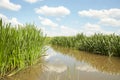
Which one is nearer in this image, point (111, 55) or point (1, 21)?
point (1, 21)

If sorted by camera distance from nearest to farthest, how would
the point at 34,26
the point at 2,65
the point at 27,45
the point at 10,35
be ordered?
the point at 2,65 < the point at 10,35 < the point at 27,45 < the point at 34,26

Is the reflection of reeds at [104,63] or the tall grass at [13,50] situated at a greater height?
the tall grass at [13,50]

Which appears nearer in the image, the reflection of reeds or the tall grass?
the tall grass

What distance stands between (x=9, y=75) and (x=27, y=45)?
1.32 metres

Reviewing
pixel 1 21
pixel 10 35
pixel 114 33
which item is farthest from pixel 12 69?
pixel 114 33

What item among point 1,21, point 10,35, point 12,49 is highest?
point 1,21

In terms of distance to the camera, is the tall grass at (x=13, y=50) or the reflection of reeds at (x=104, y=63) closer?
the tall grass at (x=13, y=50)

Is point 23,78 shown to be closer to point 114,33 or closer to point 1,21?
point 1,21

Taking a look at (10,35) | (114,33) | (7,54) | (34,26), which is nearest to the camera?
(7,54)

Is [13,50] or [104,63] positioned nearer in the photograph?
[13,50]

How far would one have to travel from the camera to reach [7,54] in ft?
13.6

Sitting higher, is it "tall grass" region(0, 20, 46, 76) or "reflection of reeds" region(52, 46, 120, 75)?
"tall grass" region(0, 20, 46, 76)

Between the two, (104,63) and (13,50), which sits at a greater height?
(13,50)

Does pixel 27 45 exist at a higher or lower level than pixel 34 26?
lower
